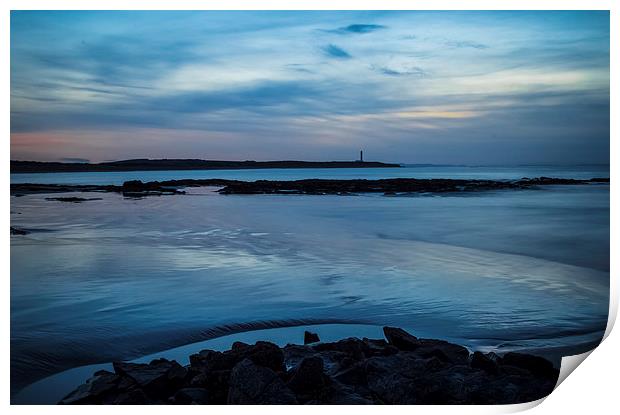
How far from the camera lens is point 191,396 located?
8.98 ft

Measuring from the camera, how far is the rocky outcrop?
276 cm

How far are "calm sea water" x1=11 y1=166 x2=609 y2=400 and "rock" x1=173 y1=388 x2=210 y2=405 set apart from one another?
0.82 m

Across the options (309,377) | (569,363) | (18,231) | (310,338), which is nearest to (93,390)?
(309,377)

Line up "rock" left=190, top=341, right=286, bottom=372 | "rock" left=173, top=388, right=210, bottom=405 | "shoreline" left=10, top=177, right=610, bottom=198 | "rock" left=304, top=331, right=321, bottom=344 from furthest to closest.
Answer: "shoreline" left=10, top=177, right=610, bottom=198 < "rock" left=304, top=331, right=321, bottom=344 < "rock" left=190, top=341, right=286, bottom=372 < "rock" left=173, top=388, right=210, bottom=405

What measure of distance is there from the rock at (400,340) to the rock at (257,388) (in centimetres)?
87

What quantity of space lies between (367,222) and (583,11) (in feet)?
18.7

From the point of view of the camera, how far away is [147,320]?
391 centimetres

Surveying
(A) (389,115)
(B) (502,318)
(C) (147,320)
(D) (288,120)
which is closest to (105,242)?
(D) (288,120)

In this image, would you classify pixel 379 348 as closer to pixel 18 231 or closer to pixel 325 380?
pixel 325 380

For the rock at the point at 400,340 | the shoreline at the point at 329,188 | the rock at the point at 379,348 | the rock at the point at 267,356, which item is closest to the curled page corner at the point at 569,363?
the rock at the point at 400,340

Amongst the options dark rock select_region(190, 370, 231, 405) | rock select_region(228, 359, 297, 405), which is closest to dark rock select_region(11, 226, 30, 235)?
dark rock select_region(190, 370, 231, 405)

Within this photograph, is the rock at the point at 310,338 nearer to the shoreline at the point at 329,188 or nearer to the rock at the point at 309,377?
the rock at the point at 309,377

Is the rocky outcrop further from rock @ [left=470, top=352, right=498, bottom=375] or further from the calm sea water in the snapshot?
the calm sea water

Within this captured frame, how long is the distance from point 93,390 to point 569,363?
9.46ft
